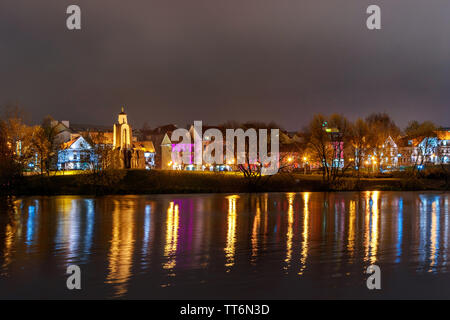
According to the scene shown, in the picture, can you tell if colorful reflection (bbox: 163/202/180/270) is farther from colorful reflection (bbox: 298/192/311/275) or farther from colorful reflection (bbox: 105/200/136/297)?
colorful reflection (bbox: 298/192/311/275)

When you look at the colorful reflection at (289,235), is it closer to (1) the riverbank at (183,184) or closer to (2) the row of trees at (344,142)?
(1) the riverbank at (183,184)

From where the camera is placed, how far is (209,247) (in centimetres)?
2428

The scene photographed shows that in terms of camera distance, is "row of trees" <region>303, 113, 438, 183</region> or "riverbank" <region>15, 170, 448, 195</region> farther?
"row of trees" <region>303, 113, 438, 183</region>

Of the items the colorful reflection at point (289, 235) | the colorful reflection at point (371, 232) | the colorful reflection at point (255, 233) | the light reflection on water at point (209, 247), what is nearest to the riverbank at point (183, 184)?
the light reflection on water at point (209, 247)

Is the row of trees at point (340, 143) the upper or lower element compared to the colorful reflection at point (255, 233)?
upper

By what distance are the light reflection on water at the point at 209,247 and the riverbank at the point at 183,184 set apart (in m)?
23.9

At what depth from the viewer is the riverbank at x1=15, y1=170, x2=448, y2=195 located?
220 ft

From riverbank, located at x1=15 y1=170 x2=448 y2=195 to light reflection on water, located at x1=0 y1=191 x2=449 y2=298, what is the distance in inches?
942

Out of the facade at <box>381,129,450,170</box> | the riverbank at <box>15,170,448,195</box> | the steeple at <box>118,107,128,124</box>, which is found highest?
the steeple at <box>118,107,128,124</box>

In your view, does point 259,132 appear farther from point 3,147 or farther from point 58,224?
point 58,224

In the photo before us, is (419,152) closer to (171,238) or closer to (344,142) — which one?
(344,142)

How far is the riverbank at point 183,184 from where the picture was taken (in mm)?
67188

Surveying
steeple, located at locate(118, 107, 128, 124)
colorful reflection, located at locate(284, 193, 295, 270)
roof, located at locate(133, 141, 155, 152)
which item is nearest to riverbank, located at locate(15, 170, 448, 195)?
steeple, located at locate(118, 107, 128, 124)
